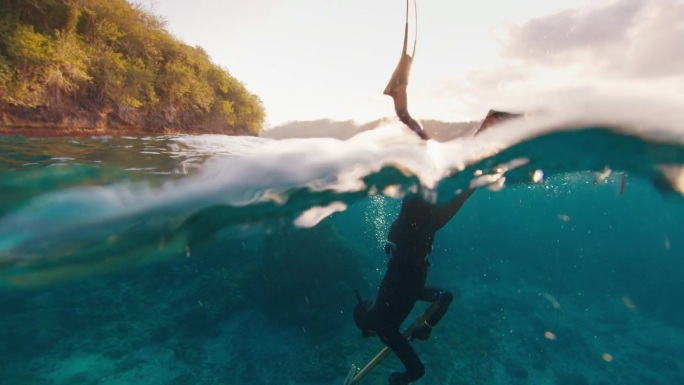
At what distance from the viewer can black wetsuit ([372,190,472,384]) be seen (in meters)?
4.63

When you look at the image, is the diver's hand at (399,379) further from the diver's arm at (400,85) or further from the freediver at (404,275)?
the diver's arm at (400,85)

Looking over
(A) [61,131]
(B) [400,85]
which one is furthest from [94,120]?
(B) [400,85]

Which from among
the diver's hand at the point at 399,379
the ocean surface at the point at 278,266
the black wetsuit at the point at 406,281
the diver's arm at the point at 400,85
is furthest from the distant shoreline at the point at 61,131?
the diver's hand at the point at 399,379

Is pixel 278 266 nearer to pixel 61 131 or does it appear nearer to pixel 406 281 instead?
pixel 61 131

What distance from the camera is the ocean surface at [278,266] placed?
17.7 ft

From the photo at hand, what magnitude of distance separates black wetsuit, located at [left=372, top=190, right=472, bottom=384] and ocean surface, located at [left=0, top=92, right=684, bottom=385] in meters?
0.94

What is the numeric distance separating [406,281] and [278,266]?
1111 cm

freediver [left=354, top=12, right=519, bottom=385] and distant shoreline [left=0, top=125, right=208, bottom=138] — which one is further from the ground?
distant shoreline [left=0, top=125, right=208, bottom=138]

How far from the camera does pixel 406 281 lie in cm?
464

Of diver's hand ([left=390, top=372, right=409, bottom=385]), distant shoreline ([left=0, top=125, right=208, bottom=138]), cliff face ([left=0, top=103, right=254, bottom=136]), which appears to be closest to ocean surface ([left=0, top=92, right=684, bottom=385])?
distant shoreline ([left=0, top=125, right=208, bottom=138])

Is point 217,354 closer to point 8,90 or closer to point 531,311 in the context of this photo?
point 8,90

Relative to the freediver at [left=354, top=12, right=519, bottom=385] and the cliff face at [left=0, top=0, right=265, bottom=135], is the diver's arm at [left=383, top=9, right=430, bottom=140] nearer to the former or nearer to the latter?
the freediver at [left=354, top=12, right=519, bottom=385]

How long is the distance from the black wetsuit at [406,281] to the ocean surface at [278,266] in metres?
0.94

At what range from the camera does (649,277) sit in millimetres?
28297
